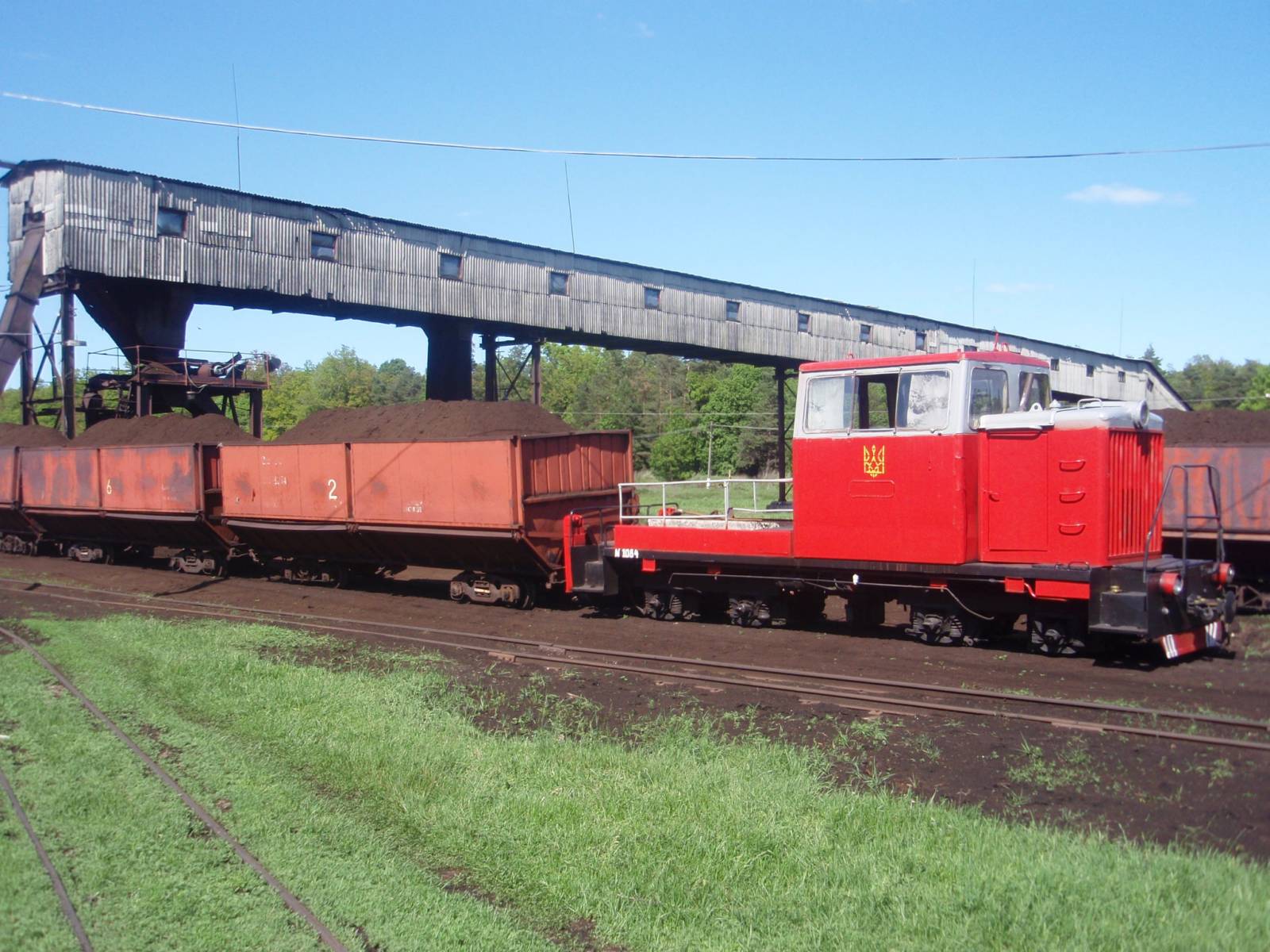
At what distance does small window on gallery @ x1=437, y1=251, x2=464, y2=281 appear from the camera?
1159 inches

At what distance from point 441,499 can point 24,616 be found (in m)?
6.80

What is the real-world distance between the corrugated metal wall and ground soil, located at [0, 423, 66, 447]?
4.94 metres

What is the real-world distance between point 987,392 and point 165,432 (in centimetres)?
2035

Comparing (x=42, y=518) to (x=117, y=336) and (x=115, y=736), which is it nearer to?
(x=117, y=336)

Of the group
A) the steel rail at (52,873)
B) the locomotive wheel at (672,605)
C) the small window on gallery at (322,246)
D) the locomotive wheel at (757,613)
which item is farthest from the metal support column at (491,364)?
the steel rail at (52,873)

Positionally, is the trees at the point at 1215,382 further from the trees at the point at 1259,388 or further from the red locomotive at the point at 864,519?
the red locomotive at the point at 864,519

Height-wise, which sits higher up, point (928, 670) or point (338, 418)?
point (338, 418)

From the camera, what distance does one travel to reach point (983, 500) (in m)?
11.2

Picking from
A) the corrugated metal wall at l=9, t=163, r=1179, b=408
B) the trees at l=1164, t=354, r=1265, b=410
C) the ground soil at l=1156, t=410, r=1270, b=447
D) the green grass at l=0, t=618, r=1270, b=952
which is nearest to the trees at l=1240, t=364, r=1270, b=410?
the trees at l=1164, t=354, r=1265, b=410

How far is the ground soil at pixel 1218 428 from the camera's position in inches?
626

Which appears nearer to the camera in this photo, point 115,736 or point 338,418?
point 115,736

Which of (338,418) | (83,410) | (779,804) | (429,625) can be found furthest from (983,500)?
(83,410)

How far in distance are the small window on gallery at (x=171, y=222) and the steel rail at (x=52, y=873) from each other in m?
20.9

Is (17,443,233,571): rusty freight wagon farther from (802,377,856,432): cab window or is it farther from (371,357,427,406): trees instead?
(371,357,427,406): trees
